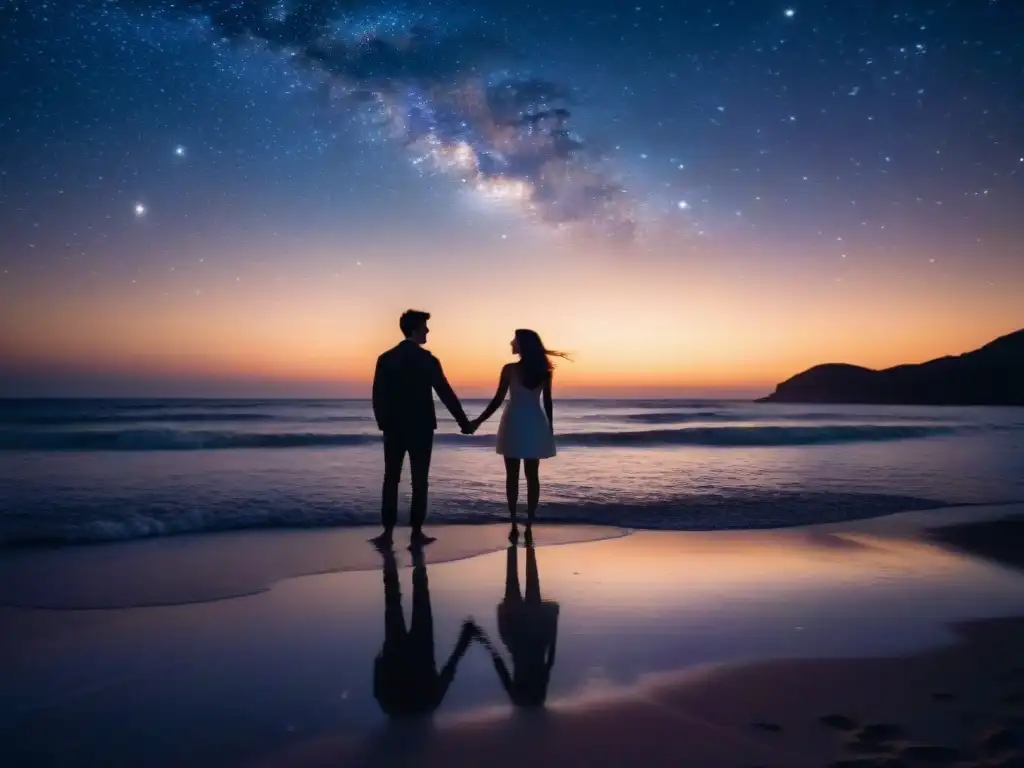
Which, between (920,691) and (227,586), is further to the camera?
(227,586)

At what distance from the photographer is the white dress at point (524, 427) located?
22.5 feet

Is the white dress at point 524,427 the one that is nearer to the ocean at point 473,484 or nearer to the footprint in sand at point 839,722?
the ocean at point 473,484

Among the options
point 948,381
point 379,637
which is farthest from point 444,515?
point 948,381

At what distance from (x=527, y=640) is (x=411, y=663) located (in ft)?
2.21

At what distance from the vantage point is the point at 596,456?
17172 millimetres

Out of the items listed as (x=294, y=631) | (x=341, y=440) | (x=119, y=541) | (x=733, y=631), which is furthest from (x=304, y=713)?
(x=341, y=440)

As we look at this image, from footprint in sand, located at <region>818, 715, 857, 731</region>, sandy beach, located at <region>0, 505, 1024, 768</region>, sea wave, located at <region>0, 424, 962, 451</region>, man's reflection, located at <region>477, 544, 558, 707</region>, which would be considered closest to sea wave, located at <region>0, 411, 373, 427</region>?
sea wave, located at <region>0, 424, 962, 451</region>

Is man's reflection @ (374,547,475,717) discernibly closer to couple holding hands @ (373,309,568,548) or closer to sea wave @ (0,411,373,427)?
couple holding hands @ (373,309,568,548)

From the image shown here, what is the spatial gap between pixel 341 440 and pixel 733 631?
20.6 metres

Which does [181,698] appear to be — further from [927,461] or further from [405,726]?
[927,461]

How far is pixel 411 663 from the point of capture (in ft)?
10.4

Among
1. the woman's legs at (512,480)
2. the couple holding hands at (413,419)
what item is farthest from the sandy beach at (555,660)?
the woman's legs at (512,480)

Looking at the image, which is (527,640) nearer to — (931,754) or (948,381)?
(931,754)

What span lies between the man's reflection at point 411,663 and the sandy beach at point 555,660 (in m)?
0.07
